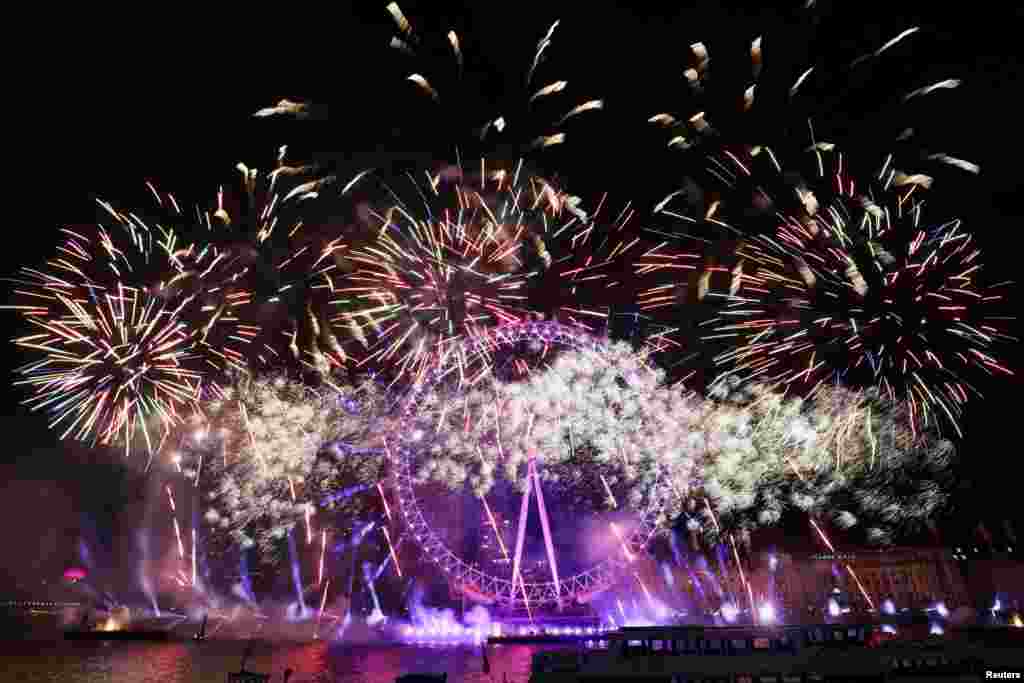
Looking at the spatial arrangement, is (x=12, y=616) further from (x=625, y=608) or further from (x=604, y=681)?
(x=604, y=681)

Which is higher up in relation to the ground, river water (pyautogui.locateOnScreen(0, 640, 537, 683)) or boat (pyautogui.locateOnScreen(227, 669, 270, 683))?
boat (pyautogui.locateOnScreen(227, 669, 270, 683))

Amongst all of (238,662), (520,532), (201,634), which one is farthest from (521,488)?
(201,634)

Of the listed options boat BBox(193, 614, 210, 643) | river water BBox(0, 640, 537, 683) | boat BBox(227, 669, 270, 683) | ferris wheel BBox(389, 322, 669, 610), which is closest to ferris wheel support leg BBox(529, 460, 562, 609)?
ferris wheel BBox(389, 322, 669, 610)

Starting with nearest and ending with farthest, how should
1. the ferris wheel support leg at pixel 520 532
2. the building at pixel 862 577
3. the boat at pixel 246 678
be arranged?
the boat at pixel 246 678, the ferris wheel support leg at pixel 520 532, the building at pixel 862 577

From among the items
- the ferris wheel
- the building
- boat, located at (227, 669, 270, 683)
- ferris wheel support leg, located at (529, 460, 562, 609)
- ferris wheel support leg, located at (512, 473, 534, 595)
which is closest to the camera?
boat, located at (227, 669, 270, 683)

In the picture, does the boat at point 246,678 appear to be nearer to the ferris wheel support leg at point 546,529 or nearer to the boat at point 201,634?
the ferris wheel support leg at point 546,529

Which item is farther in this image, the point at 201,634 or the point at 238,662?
the point at 201,634

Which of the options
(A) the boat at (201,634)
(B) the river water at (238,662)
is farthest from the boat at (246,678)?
(A) the boat at (201,634)

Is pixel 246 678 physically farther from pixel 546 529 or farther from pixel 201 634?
pixel 201 634

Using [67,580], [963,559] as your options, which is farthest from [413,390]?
[963,559]

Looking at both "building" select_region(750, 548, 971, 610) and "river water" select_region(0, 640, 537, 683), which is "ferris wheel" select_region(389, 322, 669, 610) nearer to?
"river water" select_region(0, 640, 537, 683)

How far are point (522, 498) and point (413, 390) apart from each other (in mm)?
12516

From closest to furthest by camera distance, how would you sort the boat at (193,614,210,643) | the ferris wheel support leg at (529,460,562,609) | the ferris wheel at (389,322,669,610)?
the ferris wheel at (389,322,669,610)
the ferris wheel support leg at (529,460,562,609)
the boat at (193,614,210,643)

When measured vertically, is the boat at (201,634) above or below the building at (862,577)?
below
